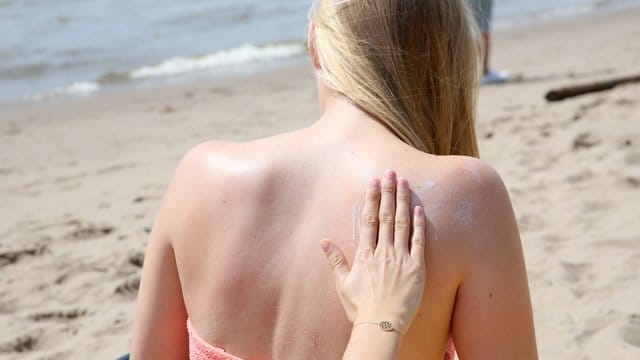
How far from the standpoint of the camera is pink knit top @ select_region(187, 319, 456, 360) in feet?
5.54

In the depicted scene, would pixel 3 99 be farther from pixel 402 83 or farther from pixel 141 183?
pixel 402 83

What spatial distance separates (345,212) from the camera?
1583 mm

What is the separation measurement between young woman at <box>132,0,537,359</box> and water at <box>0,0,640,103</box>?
743cm

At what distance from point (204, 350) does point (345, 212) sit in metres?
0.41

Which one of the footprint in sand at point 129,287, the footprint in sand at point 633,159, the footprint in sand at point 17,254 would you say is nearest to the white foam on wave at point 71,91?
the footprint in sand at point 17,254

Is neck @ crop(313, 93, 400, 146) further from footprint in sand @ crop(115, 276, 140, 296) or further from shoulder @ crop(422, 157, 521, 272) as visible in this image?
footprint in sand @ crop(115, 276, 140, 296)

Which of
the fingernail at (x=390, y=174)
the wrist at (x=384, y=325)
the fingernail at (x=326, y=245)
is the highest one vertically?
the fingernail at (x=390, y=174)

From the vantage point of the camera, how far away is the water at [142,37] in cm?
953

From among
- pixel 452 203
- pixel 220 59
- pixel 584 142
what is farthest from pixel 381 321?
pixel 220 59

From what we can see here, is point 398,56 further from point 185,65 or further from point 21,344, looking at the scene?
point 185,65

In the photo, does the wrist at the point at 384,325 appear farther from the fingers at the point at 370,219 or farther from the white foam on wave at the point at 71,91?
the white foam on wave at the point at 71,91

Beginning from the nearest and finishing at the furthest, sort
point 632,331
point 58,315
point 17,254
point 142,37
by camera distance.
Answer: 1. point 632,331
2. point 58,315
3. point 17,254
4. point 142,37

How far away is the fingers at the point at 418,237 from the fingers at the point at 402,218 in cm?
1

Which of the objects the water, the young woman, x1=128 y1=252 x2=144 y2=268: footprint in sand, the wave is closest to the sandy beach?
x1=128 y1=252 x2=144 y2=268: footprint in sand
